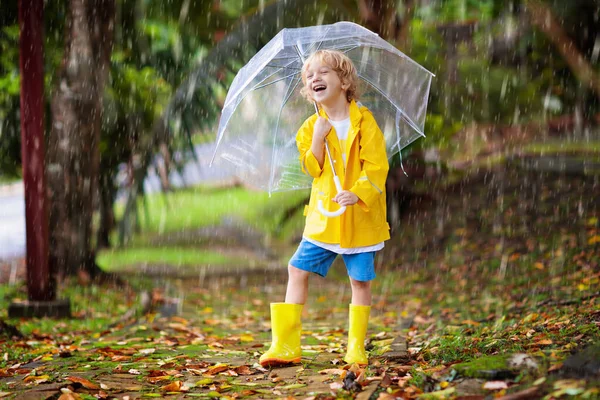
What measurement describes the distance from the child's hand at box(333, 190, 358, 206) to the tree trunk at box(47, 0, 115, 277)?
597cm

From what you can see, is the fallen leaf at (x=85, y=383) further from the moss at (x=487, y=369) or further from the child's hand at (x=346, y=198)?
the moss at (x=487, y=369)

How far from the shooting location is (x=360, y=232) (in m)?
4.09

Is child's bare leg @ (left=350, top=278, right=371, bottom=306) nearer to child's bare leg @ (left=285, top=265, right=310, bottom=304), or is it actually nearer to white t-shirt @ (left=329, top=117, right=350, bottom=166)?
child's bare leg @ (left=285, top=265, right=310, bottom=304)

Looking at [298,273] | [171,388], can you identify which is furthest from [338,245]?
[171,388]

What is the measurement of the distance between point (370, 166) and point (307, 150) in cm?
39

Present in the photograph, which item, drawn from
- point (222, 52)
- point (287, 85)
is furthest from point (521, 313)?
point (222, 52)

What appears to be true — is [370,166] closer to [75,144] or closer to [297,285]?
[297,285]

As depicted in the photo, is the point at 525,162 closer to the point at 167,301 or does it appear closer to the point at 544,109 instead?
the point at 544,109

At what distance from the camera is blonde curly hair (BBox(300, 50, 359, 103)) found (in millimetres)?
4043

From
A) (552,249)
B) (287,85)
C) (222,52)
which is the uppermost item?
(222,52)

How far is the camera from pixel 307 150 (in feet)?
13.8

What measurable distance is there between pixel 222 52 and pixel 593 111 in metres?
8.24

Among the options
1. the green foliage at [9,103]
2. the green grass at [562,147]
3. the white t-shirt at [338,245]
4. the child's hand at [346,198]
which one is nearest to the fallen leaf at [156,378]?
the white t-shirt at [338,245]

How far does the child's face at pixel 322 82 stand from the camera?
404 centimetres
